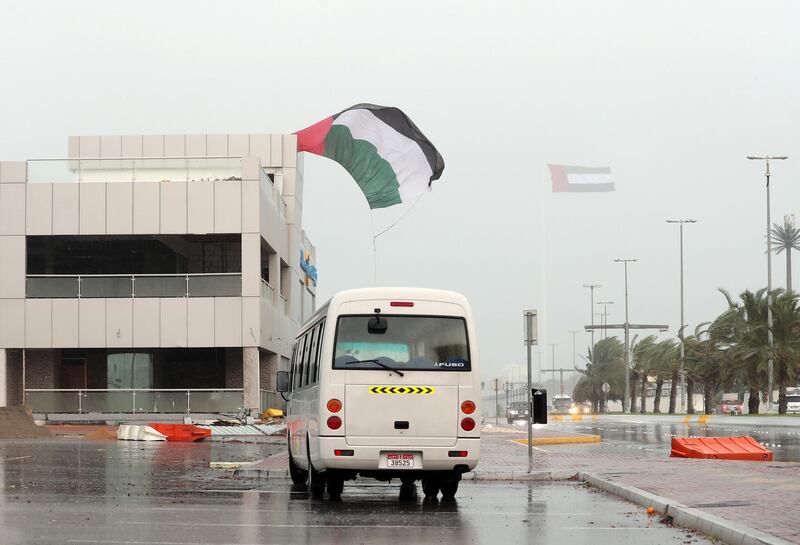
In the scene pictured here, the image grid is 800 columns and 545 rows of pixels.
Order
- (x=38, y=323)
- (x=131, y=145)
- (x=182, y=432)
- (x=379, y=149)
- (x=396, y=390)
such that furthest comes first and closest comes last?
(x=131, y=145) → (x=38, y=323) → (x=379, y=149) → (x=182, y=432) → (x=396, y=390)

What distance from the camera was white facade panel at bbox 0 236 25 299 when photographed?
47.3m

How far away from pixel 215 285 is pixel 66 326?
19.7 feet

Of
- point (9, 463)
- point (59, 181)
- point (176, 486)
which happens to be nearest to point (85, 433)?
point (59, 181)

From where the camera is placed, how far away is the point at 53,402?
Answer: 4766 cm

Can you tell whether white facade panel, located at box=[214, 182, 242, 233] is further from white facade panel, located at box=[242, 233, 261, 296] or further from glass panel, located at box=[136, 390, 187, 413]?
glass panel, located at box=[136, 390, 187, 413]

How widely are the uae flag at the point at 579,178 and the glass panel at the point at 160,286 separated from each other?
773 inches

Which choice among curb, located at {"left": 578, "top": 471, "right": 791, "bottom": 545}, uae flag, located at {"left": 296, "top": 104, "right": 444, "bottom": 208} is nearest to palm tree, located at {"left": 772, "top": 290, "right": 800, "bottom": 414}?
uae flag, located at {"left": 296, "top": 104, "right": 444, "bottom": 208}

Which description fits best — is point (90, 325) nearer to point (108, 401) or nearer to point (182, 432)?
point (108, 401)

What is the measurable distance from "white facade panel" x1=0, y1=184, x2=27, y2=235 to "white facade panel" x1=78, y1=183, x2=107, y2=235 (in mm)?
2350

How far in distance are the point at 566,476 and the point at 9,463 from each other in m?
10.8

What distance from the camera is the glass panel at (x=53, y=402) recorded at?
1871 inches

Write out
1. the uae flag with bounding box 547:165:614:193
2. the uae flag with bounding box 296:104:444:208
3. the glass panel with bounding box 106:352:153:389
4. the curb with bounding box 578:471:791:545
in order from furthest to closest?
the glass panel with bounding box 106:352:153:389 < the uae flag with bounding box 296:104:444:208 < the uae flag with bounding box 547:165:614:193 < the curb with bounding box 578:471:791:545

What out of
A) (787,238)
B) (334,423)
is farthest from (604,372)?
(334,423)

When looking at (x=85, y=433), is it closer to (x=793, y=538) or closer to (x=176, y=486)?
(x=176, y=486)
